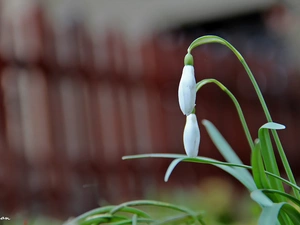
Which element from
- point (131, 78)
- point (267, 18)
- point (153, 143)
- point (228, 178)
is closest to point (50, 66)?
point (131, 78)

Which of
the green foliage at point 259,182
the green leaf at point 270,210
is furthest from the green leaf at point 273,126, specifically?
the green leaf at point 270,210

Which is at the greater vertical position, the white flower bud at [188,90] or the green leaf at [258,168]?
the white flower bud at [188,90]

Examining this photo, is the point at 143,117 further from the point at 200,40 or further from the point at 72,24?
the point at 200,40

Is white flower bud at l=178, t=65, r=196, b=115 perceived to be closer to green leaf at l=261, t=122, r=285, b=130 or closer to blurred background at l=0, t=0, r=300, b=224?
green leaf at l=261, t=122, r=285, b=130

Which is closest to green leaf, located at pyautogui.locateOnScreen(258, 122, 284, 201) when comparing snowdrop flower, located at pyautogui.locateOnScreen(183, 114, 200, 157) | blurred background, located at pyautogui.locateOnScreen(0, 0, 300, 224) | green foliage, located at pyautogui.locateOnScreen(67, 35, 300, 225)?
green foliage, located at pyautogui.locateOnScreen(67, 35, 300, 225)

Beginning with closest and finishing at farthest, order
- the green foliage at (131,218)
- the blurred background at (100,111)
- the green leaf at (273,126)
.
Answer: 1. the green leaf at (273,126)
2. the green foliage at (131,218)
3. the blurred background at (100,111)

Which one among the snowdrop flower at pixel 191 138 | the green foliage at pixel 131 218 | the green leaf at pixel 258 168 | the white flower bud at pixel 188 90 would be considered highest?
the white flower bud at pixel 188 90

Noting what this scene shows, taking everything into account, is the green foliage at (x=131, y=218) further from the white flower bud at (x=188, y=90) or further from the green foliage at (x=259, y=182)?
the white flower bud at (x=188, y=90)
